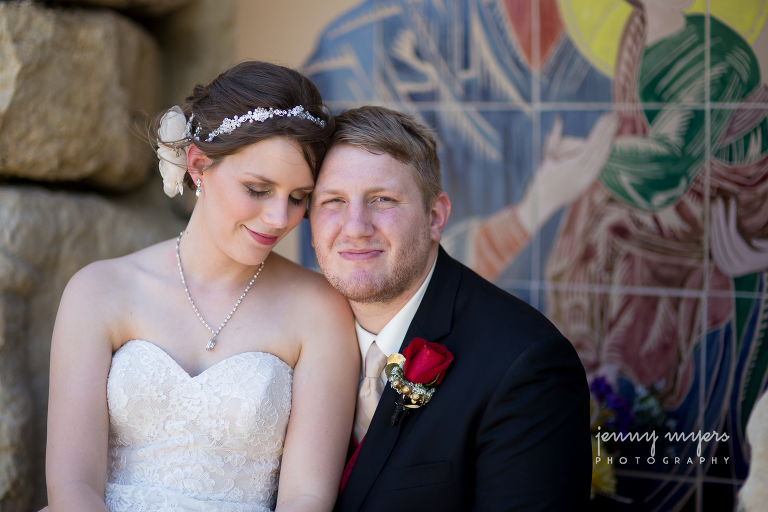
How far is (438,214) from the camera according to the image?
2691 mm

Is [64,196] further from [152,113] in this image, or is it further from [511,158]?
[511,158]

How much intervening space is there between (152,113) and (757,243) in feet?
11.0

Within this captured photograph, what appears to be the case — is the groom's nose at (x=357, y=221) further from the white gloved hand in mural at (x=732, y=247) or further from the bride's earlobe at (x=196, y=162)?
the white gloved hand in mural at (x=732, y=247)

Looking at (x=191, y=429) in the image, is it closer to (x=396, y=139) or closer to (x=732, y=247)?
(x=396, y=139)

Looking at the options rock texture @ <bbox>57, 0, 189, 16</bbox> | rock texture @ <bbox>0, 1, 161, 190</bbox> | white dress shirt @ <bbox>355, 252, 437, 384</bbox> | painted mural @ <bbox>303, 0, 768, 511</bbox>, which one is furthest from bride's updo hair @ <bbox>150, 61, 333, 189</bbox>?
painted mural @ <bbox>303, 0, 768, 511</bbox>

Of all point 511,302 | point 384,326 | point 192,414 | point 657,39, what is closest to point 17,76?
point 192,414

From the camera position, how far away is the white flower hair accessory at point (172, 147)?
263cm

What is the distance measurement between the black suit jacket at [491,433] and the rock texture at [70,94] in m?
2.05

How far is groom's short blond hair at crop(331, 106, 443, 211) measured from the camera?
2482 mm

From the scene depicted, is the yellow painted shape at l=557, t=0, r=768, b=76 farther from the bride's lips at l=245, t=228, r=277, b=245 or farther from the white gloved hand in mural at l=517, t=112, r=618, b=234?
the bride's lips at l=245, t=228, r=277, b=245

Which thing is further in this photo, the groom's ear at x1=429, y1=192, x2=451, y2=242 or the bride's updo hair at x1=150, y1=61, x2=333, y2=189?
the groom's ear at x1=429, y1=192, x2=451, y2=242

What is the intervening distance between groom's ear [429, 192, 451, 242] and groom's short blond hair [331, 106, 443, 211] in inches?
1.2

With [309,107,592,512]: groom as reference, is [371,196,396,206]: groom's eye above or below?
above

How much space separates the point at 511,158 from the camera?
152 inches
